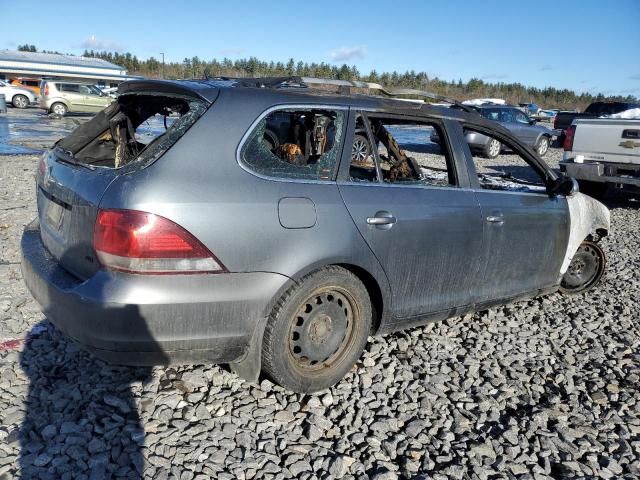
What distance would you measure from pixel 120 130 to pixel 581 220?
151 inches

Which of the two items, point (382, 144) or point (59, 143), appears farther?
point (382, 144)

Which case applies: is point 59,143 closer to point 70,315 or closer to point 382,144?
point 70,315

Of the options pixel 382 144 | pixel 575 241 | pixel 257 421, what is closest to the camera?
pixel 257 421

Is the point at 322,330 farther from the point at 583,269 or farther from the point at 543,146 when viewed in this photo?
the point at 543,146

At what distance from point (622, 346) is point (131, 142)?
392 centimetres

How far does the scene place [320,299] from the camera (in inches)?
120

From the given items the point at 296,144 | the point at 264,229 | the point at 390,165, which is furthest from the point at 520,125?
the point at 264,229

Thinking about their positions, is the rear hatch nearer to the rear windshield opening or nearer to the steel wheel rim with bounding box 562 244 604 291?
the rear windshield opening

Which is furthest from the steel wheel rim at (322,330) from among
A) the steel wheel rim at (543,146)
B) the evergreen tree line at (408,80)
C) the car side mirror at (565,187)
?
the evergreen tree line at (408,80)

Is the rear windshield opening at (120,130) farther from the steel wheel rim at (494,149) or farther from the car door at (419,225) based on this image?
the steel wheel rim at (494,149)

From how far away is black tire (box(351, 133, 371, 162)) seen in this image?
320 centimetres

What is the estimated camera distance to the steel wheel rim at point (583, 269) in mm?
5113

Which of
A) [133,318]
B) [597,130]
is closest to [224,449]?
[133,318]

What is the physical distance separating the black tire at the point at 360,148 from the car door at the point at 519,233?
0.81m
